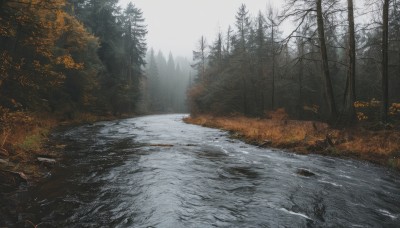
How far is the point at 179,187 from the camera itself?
6.81 m

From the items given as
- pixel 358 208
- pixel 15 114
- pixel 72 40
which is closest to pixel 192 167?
pixel 358 208

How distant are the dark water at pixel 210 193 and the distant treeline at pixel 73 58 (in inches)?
202

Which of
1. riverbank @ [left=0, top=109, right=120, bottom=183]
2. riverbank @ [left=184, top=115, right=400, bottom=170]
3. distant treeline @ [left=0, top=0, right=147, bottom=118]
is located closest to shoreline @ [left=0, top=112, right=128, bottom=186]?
riverbank @ [left=0, top=109, right=120, bottom=183]

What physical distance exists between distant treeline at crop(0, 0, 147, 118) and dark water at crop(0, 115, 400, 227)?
16.9ft

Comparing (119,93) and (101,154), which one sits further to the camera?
(119,93)

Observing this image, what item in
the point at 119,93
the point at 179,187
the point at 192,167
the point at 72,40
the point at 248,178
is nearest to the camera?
the point at 179,187

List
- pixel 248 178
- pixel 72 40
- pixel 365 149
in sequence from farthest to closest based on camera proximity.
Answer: pixel 72 40 → pixel 365 149 → pixel 248 178

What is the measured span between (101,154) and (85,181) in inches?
145

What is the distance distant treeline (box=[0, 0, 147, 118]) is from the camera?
12519 millimetres

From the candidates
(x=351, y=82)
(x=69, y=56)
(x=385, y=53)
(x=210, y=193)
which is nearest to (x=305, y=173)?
(x=210, y=193)

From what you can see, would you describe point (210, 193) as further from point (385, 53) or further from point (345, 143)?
point (385, 53)

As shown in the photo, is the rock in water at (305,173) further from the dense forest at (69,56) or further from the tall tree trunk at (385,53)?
the dense forest at (69,56)

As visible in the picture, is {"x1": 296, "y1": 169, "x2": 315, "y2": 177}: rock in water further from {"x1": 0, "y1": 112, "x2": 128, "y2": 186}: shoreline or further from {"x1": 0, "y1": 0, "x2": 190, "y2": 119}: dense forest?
{"x1": 0, "y1": 0, "x2": 190, "y2": 119}: dense forest

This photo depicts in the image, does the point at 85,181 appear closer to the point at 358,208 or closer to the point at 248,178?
the point at 248,178
